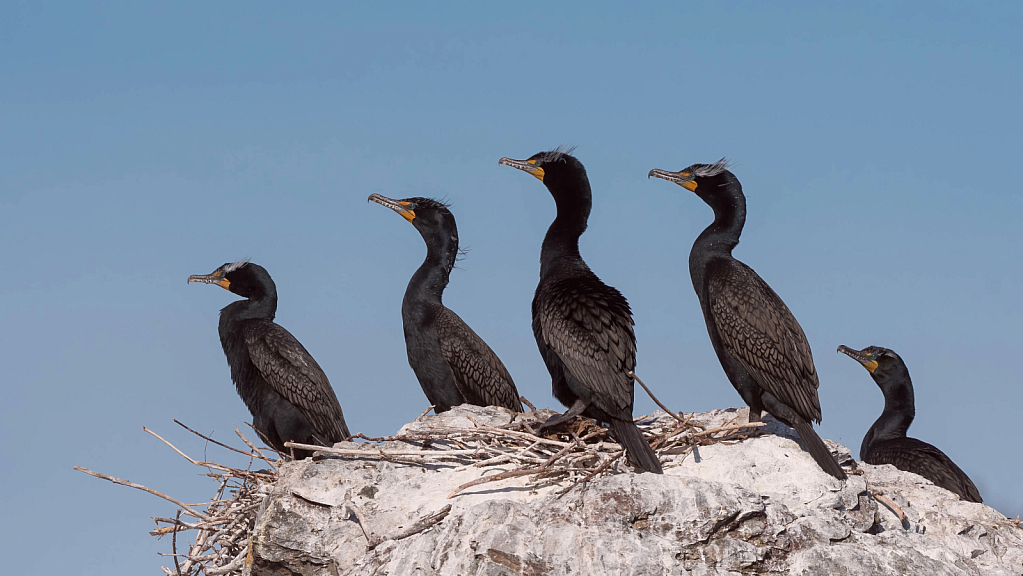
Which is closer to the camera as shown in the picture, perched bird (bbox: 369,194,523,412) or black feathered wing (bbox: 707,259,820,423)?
black feathered wing (bbox: 707,259,820,423)

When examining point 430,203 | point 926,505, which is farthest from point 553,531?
point 430,203

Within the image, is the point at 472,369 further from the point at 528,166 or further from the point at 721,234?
the point at 721,234

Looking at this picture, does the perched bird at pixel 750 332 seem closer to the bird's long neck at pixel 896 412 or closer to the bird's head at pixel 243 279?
the bird's long neck at pixel 896 412

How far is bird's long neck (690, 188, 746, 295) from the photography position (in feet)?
27.8

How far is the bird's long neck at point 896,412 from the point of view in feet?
36.4

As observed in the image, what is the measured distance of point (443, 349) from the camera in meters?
10.0

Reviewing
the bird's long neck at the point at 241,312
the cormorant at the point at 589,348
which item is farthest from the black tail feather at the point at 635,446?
the bird's long neck at the point at 241,312

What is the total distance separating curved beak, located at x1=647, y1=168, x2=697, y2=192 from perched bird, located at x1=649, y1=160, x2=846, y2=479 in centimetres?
34

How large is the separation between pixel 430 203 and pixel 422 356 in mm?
1675

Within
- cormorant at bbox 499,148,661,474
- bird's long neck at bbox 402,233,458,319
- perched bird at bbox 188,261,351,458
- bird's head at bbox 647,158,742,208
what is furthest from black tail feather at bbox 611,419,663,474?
bird's long neck at bbox 402,233,458,319

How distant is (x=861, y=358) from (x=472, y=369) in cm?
482

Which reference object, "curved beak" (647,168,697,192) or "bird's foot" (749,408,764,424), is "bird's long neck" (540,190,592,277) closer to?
"curved beak" (647,168,697,192)

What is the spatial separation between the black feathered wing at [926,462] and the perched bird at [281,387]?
5424mm

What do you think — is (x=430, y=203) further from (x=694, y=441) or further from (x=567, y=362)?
(x=694, y=441)
